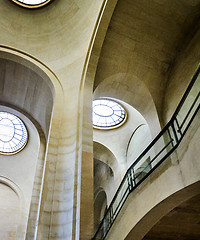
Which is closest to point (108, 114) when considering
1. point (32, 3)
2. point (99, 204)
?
point (99, 204)

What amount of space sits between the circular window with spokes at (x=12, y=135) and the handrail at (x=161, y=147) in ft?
36.3

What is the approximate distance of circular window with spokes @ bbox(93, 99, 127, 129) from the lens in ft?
48.1

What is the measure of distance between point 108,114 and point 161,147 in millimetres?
9918

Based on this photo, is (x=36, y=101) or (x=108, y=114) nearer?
(x=36, y=101)

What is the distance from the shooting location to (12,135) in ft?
53.6

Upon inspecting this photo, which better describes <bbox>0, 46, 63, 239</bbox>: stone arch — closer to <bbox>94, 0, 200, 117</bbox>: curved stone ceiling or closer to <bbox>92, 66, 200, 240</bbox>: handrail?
<bbox>94, 0, 200, 117</bbox>: curved stone ceiling

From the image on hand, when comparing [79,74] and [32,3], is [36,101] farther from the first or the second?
[32,3]

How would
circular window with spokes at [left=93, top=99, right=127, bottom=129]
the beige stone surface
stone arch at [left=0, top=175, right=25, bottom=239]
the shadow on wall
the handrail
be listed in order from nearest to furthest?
the handrail, the beige stone surface, stone arch at [left=0, top=175, right=25, bottom=239], circular window with spokes at [left=93, top=99, right=127, bottom=129], the shadow on wall

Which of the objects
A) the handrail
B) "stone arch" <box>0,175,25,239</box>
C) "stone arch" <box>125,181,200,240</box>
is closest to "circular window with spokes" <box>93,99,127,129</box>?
"stone arch" <box>0,175,25,239</box>

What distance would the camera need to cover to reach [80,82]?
9562 millimetres

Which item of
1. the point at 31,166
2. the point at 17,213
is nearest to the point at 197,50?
the point at 31,166

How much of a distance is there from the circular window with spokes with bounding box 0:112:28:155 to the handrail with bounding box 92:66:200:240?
11059mm

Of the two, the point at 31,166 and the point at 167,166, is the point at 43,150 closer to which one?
the point at 31,166

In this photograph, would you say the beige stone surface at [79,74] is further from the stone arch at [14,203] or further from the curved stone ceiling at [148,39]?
the stone arch at [14,203]
